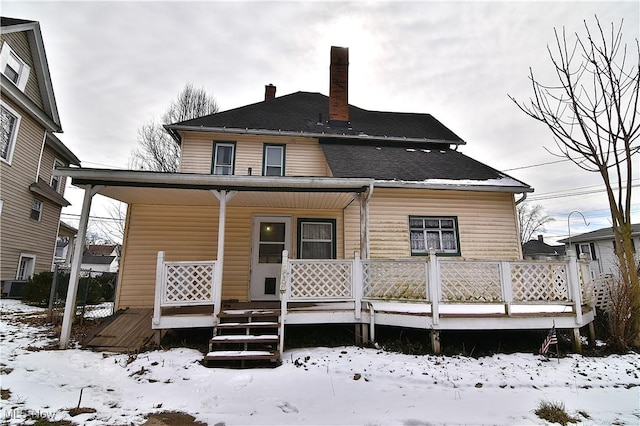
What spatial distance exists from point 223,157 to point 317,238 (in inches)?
167

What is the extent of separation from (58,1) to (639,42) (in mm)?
14610

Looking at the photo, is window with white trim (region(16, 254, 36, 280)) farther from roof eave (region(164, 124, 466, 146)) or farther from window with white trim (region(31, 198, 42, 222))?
roof eave (region(164, 124, 466, 146))

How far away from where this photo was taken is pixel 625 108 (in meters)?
6.64

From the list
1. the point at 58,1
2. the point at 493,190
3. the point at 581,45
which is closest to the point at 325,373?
the point at 493,190

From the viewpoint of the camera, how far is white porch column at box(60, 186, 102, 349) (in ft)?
19.0

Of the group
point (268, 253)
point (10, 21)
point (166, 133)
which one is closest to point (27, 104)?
point (10, 21)

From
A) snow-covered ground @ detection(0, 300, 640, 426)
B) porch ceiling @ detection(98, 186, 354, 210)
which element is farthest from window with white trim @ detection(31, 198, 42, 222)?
snow-covered ground @ detection(0, 300, 640, 426)

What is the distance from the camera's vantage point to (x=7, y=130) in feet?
39.0

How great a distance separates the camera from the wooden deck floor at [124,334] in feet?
19.2

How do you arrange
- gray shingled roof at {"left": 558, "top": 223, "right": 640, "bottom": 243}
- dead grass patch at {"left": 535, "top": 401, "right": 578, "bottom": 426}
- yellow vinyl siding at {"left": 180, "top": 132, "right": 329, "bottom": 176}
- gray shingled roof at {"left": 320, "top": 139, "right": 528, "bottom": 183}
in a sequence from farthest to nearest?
gray shingled roof at {"left": 558, "top": 223, "right": 640, "bottom": 243}
yellow vinyl siding at {"left": 180, "top": 132, "right": 329, "bottom": 176}
gray shingled roof at {"left": 320, "top": 139, "right": 528, "bottom": 183}
dead grass patch at {"left": 535, "top": 401, "right": 578, "bottom": 426}

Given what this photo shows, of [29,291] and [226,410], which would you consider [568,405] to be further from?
[29,291]

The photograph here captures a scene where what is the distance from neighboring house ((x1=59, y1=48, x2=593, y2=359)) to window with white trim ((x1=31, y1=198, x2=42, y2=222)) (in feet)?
31.0

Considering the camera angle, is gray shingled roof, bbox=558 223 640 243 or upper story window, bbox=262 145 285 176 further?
gray shingled roof, bbox=558 223 640 243

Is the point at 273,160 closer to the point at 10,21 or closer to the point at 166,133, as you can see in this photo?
the point at 10,21
